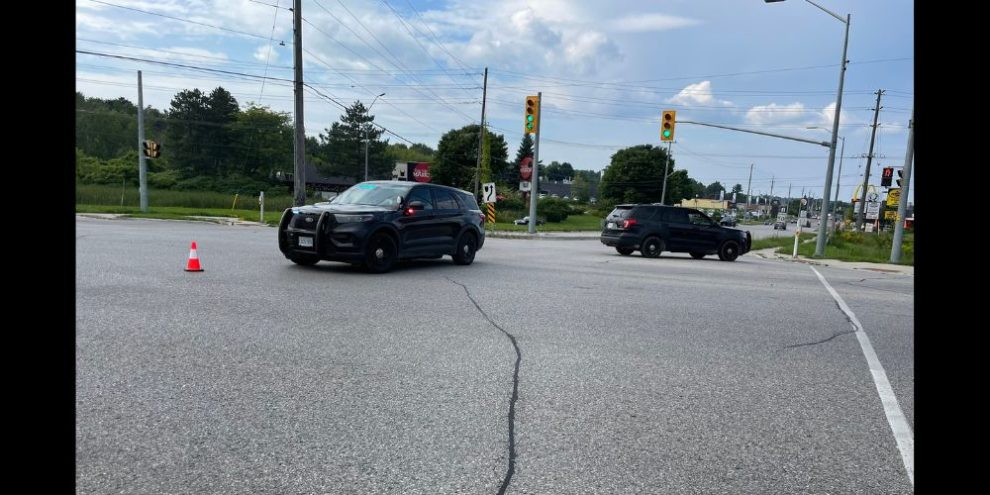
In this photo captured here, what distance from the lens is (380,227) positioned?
11.4 meters

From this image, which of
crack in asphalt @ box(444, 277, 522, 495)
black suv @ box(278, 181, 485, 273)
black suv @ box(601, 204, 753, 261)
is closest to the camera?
crack in asphalt @ box(444, 277, 522, 495)

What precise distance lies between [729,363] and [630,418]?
6.85 feet

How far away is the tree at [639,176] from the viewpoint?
95.5m

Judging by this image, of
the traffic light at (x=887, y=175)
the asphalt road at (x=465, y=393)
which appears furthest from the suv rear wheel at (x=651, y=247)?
the traffic light at (x=887, y=175)

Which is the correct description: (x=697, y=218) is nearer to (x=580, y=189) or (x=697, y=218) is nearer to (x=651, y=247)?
(x=651, y=247)

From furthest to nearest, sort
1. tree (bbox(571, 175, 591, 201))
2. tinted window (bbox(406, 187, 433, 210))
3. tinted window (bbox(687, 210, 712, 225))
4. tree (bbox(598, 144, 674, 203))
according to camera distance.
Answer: tree (bbox(571, 175, 591, 201)) < tree (bbox(598, 144, 674, 203)) < tinted window (bbox(687, 210, 712, 225)) < tinted window (bbox(406, 187, 433, 210))

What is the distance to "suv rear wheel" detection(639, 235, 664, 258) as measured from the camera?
2119cm

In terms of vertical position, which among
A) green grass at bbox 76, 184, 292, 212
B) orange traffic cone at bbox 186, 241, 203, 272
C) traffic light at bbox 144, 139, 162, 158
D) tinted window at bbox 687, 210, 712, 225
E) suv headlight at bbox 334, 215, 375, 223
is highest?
traffic light at bbox 144, 139, 162, 158

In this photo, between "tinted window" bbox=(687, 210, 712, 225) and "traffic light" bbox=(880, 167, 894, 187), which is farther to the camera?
"traffic light" bbox=(880, 167, 894, 187)

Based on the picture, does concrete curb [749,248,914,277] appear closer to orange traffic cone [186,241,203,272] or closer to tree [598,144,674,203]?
orange traffic cone [186,241,203,272]

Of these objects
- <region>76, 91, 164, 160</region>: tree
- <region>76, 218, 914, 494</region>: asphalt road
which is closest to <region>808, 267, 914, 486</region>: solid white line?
<region>76, 218, 914, 494</region>: asphalt road

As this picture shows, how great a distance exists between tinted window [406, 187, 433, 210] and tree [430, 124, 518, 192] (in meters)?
73.7
